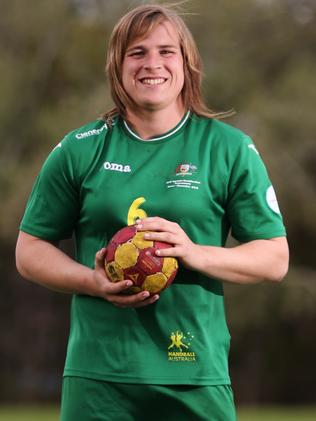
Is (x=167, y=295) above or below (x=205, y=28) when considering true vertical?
below

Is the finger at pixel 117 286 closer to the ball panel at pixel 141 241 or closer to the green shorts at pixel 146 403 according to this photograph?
the ball panel at pixel 141 241

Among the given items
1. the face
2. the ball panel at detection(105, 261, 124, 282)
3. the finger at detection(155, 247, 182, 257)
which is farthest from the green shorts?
the face

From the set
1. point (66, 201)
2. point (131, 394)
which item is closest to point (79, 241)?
point (66, 201)

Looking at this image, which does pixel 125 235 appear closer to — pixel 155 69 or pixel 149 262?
pixel 149 262

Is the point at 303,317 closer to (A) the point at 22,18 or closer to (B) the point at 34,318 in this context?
(B) the point at 34,318

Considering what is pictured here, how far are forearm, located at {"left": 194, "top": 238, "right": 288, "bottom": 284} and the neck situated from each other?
0.56 meters

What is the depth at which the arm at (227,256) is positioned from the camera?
4336 mm

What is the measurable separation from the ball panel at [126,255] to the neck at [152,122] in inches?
24.0

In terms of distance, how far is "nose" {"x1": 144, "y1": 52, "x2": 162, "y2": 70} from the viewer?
4730mm

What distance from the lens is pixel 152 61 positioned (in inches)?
187

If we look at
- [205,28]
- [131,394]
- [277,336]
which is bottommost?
[131,394]

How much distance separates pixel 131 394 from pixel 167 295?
394mm

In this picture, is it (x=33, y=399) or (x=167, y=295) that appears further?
(x=33, y=399)

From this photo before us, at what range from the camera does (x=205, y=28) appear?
32.6 metres
